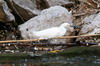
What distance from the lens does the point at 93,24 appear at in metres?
8.97

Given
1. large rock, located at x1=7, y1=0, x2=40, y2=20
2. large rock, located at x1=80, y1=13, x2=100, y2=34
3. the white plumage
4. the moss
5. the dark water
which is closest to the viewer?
the dark water

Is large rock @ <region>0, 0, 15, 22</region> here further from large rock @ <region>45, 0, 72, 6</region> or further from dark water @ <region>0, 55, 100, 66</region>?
dark water @ <region>0, 55, 100, 66</region>

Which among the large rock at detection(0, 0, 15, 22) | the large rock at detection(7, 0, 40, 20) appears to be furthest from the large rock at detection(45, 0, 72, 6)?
the large rock at detection(0, 0, 15, 22)

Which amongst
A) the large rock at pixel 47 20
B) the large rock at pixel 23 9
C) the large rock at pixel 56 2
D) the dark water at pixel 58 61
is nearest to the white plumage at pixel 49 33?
the dark water at pixel 58 61

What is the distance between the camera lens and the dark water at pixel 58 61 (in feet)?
20.3

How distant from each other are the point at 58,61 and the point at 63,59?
19 centimetres

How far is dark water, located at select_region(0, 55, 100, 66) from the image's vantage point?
6.17 m

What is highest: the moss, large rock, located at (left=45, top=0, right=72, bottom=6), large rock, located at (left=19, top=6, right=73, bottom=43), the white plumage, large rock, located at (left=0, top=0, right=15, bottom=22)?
large rock, located at (left=45, top=0, right=72, bottom=6)

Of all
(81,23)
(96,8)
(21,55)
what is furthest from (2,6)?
(96,8)

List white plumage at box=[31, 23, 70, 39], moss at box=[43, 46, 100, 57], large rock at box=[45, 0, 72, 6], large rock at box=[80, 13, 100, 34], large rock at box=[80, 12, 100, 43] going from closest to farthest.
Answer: moss at box=[43, 46, 100, 57], white plumage at box=[31, 23, 70, 39], large rock at box=[80, 12, 100, 43], large rock at box=[80, 13, 100, 34], large rock at box=[45, 0, 72, 6]

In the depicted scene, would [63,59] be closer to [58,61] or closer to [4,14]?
[58,61]

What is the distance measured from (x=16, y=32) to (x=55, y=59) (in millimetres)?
3089

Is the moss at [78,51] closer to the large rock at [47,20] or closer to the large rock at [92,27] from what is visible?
the large rock at [92,27]

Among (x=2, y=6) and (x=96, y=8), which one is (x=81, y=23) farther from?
(x=2, y=6)
